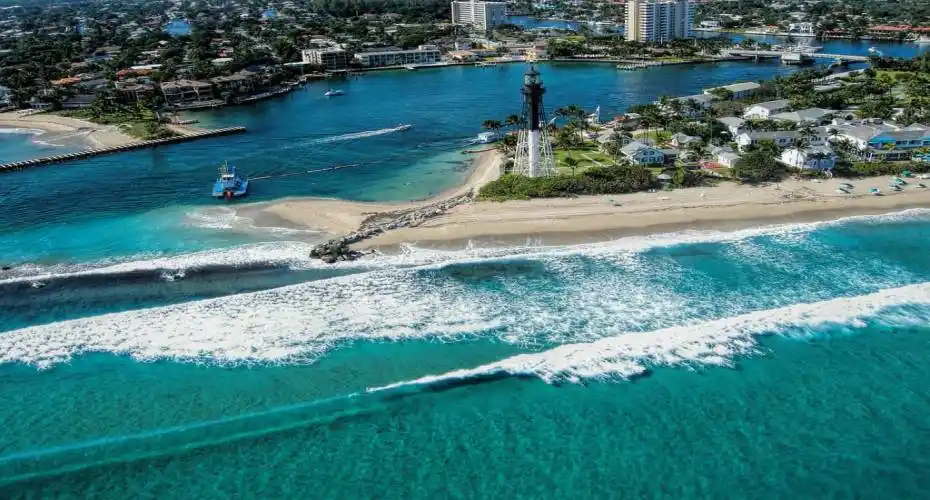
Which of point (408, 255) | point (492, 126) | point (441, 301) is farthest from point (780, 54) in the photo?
point (441, 301)

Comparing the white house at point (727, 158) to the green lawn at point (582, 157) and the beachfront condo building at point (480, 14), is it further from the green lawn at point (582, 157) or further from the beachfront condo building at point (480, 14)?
the beachfront condo building at point (480, 14)

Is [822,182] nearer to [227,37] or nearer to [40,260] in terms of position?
[40,260]

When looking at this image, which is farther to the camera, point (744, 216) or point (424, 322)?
point (744, 216)

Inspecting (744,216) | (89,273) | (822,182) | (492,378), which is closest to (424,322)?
(492,378)

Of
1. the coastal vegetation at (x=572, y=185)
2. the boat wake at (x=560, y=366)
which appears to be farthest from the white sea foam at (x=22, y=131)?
the coastal vegetation at (x=572, y=185)

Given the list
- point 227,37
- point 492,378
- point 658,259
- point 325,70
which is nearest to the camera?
point 492,378

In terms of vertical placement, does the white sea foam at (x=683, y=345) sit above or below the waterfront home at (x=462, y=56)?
below
